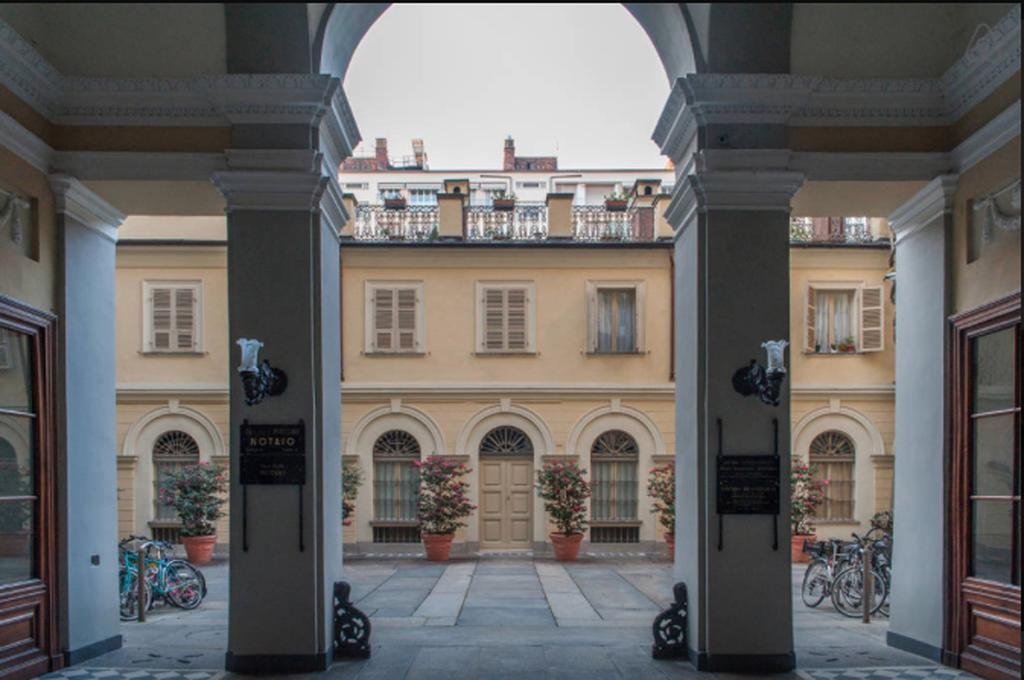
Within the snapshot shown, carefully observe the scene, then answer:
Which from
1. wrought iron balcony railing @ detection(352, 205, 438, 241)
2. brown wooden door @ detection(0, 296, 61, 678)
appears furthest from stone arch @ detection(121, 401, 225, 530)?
brown wooden door @ detection(0, 296, 61, 678)

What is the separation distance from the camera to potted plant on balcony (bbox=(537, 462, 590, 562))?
17.7 meters

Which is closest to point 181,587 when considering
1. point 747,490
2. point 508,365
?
point 747,490

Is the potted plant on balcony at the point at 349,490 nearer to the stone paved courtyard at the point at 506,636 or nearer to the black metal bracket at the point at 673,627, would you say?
the stone paved courtyard at the point at 506,636

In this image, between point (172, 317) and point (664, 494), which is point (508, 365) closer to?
point (664, 494)

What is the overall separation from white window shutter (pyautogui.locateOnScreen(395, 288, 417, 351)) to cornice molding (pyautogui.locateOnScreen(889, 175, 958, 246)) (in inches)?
469

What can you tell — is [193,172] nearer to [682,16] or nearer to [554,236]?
[682,16]

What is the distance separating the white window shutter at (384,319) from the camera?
1925 cm

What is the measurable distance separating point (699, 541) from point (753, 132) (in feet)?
10.4

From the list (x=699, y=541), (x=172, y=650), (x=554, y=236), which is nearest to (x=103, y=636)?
(x=172, y=650)

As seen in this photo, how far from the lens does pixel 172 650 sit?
8.34 metres

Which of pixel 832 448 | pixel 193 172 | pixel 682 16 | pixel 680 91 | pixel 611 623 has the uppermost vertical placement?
pixel 682 16

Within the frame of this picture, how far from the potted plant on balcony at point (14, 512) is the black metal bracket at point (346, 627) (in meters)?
2.39

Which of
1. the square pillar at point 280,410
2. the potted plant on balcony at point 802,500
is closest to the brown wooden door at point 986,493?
the square pillar at point 280,410

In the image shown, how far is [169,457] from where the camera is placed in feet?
61.1
